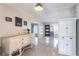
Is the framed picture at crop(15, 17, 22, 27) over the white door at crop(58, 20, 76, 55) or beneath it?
over

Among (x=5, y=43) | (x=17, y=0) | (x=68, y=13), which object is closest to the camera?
(x=17, y=0)

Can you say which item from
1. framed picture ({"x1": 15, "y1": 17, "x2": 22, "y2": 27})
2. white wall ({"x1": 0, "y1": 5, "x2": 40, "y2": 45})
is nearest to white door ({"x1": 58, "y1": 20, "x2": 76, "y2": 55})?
white wall ({"x1": 0, "y1": 5, "x2": 40, "y2": 45})

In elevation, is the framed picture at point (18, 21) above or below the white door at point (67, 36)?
above

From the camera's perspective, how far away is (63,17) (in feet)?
7.47

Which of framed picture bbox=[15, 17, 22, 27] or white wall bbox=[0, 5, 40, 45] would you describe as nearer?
white wall bbox=[0, 5, 40, 45]

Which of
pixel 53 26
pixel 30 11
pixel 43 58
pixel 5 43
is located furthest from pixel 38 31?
pixel 43 58

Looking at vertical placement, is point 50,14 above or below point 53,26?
above

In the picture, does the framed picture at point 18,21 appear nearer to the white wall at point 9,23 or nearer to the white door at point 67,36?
the white wall at point 9,23

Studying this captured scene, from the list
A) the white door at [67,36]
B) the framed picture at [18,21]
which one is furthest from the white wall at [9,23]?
the white door at [67,36]

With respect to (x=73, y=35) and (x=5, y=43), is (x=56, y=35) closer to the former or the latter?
(x=73, y=35)

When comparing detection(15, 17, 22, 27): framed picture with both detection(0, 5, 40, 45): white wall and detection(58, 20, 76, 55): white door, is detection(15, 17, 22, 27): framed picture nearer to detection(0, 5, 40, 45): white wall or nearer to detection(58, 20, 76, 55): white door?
detection(0, 5, 40, 45): white wall

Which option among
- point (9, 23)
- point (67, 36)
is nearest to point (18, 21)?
point (9, 23)

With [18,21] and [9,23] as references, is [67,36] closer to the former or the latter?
[18,21]

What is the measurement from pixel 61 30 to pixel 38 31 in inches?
24.6
